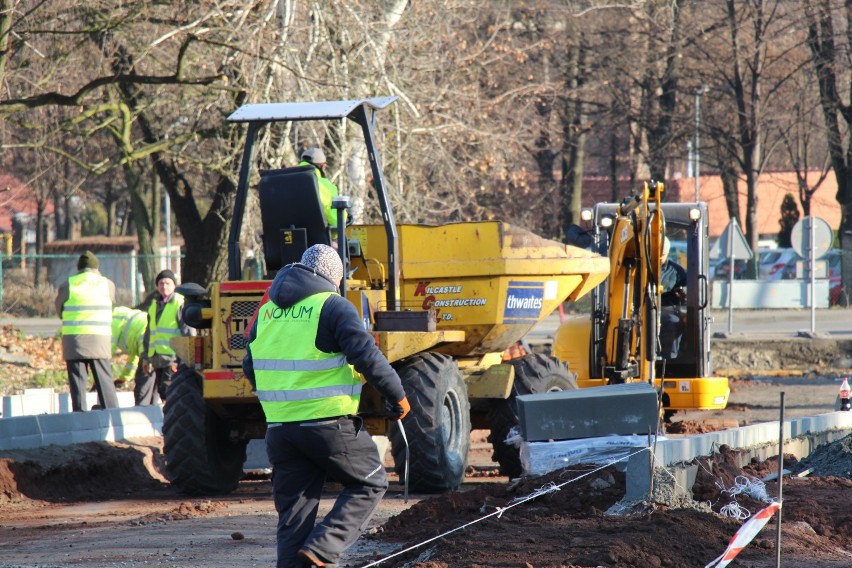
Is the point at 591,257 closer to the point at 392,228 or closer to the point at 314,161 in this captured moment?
the point at 392,228

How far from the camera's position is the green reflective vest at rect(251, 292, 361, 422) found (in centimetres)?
612

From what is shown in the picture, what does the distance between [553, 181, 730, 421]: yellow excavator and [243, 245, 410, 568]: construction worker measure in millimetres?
5763

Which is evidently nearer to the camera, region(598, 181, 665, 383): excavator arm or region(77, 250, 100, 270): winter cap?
region(598, 181, 665, 383): excavator arm

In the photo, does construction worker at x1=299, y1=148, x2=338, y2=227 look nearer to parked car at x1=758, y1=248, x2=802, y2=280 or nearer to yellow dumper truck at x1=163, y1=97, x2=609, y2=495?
yellow dumper truck at x1=163, y1=97, x2=609, y2=495

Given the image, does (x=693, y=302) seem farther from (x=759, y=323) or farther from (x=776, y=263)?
(x=776, y=263)

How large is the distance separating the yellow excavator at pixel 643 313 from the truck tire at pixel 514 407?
0.98 m

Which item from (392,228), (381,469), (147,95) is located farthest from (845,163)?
(381,469)

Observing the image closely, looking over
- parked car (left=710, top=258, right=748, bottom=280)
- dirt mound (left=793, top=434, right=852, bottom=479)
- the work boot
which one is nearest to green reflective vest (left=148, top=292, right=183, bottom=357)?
dirt mound (left=793, top=434, right=852, bottom=479)

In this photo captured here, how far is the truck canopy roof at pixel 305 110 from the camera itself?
9.55 m

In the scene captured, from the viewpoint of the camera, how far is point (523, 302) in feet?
35.1

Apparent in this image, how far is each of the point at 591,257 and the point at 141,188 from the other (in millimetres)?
25772

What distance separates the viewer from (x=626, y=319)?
1195cm

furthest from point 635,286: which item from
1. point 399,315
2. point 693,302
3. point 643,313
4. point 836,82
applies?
point 836,82

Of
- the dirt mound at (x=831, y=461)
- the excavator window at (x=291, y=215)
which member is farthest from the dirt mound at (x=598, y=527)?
the excavator window at (x=291, y=215)
